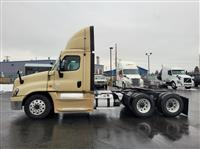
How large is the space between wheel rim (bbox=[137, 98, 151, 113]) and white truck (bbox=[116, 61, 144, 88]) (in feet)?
54.2

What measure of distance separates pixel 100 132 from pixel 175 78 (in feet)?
85.3

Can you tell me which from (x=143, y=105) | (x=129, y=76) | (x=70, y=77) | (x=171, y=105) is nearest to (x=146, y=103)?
(x=143, y=105)

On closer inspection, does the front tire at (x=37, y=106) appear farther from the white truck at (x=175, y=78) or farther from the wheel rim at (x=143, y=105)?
the white truck at (x=175, y=78)

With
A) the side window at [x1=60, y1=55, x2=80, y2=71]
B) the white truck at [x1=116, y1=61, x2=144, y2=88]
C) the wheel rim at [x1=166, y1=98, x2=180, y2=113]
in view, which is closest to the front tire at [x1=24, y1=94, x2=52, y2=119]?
the side window at [x1=60, y1=55, x2=80, y2=71]

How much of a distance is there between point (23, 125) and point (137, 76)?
21.0 meters

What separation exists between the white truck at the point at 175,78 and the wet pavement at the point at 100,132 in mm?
21666

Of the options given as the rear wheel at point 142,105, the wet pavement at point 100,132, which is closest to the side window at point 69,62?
the wet pavement at point 100,132

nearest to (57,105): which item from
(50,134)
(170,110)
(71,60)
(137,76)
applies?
(71,60)

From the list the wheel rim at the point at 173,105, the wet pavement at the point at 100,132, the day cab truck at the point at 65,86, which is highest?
the day cab truck at the point at 65,86

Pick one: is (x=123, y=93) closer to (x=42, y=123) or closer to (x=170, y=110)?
(x=170, y=110)

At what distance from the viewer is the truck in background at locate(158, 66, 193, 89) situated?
31750 mm

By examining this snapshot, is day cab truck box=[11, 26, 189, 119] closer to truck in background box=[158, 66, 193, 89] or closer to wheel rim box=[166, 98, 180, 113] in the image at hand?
wheel rim box=[166, 98, 180, 113]

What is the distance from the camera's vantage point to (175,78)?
32.1 meters

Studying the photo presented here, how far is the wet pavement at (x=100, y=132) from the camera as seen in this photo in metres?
6.55
